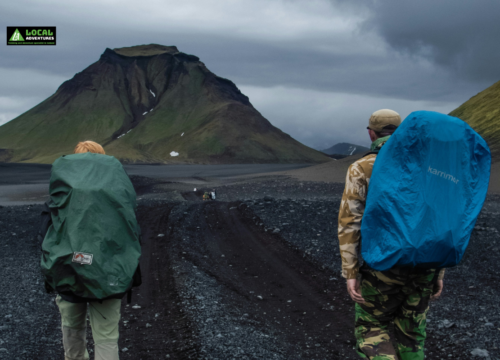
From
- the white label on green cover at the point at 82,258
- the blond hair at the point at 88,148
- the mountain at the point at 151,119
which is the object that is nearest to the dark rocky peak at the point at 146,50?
the mountain at the point at 151,119

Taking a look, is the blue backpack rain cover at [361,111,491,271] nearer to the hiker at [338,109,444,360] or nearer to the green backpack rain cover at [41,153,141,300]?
the hiker at [338,109,444,360]

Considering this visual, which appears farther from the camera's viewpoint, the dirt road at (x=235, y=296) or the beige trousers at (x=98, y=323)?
the dirt road at (x=235, y=296)

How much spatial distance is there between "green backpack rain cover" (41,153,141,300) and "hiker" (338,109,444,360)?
1563mm

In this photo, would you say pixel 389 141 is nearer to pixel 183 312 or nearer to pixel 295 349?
pixel 295 349

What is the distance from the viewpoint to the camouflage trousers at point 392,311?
2803 mm

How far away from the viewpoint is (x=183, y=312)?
19.6 feet

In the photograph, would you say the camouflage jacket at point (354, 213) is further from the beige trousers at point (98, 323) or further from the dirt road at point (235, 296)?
the dirt road at point (235, 296)

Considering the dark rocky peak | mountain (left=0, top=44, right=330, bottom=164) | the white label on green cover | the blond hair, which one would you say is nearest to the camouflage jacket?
the white label on green cover

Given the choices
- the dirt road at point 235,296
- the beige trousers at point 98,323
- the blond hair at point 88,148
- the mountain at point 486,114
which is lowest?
the dirt road at point 235,296

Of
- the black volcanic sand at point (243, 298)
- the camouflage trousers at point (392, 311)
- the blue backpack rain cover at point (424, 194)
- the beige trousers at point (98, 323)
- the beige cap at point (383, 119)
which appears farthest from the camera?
the black volcanic sand at point (243, 298)

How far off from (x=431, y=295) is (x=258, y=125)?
462 ft

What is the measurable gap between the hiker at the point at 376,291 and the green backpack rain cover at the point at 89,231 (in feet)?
5.13

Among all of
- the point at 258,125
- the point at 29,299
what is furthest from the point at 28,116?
the point at 29,299

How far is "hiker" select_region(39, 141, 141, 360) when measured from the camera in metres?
2.94
